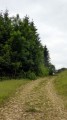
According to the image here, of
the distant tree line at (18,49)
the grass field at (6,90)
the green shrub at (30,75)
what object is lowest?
the grass field at (6,90)

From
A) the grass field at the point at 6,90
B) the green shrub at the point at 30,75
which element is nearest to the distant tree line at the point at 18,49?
the green shrub at the point at 30,75

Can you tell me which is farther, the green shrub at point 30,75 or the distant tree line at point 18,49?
the green shrub at point 30,75

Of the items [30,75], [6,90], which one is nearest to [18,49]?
[30,75]

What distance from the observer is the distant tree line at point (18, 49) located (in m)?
68.0

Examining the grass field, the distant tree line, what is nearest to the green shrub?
the distant tree line

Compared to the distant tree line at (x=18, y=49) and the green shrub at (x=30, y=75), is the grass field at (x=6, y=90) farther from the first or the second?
the green shrub at (x=30, y=75)

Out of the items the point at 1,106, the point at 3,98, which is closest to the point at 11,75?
the point at 3,98

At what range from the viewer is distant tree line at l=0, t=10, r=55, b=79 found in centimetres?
6800

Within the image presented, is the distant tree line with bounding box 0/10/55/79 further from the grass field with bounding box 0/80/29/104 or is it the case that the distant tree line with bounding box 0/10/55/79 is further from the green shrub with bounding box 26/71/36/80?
the grass field with bounding box 0/80/29/104

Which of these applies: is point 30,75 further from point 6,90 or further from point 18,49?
point 6,90

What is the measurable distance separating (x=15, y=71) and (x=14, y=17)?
38.3 feet

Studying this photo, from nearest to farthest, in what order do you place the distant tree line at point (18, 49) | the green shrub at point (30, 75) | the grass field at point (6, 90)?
the grass field at point (6, 90)
the distant tree line at point (18, 49)
the green shrub at point (30, 75)

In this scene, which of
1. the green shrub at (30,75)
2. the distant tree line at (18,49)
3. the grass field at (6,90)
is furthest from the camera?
the green shrub at (30,75)

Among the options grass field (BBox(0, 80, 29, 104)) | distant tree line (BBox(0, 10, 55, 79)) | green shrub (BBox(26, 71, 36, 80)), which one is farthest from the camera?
green shrub (BBox(26, 71, 36, 80))
